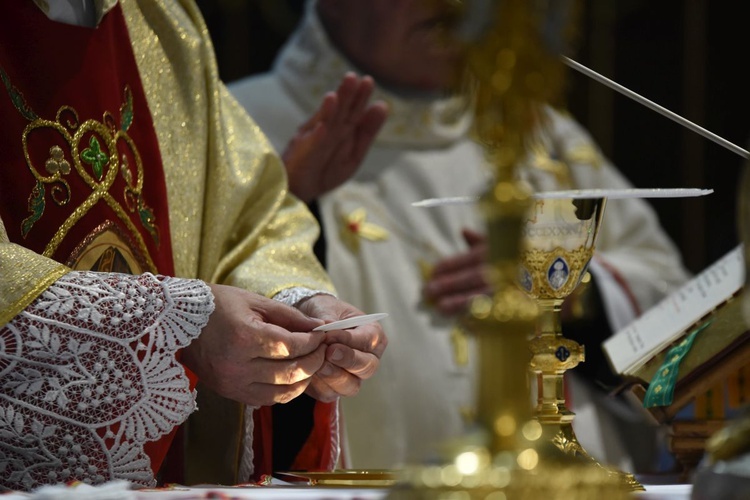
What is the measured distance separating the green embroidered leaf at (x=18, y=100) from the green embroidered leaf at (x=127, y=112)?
18 cm

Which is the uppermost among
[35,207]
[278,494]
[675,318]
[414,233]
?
[414,233]

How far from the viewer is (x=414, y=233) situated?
3.21m

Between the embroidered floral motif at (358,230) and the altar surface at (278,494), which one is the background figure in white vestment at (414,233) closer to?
the embroidered floral motif at (358,230)

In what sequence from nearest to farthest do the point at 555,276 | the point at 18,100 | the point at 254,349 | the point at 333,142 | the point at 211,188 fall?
the point at 555,276 → the point at 254,349 → the point at 18,100 → the point at 211,188 → the point at 333,142

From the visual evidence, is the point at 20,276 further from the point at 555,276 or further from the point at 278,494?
the point at 555,276

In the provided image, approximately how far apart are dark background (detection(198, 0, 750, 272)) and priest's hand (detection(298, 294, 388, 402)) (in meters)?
2.99

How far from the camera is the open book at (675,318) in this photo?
63.9 inches

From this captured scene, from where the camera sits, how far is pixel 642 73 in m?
4.58

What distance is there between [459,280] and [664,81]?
2024 millimetres

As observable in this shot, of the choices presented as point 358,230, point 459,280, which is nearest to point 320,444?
point 459,280

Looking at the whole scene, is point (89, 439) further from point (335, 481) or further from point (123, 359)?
point (335, 481)

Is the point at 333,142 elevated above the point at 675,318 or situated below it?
above

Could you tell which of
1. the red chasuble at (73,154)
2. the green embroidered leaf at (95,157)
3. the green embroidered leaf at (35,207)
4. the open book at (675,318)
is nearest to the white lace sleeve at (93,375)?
the red chasuble at (73,154)

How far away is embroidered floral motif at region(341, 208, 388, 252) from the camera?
3.11 m
